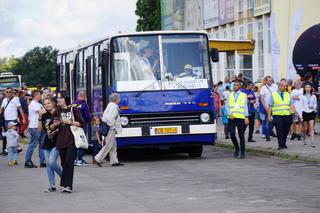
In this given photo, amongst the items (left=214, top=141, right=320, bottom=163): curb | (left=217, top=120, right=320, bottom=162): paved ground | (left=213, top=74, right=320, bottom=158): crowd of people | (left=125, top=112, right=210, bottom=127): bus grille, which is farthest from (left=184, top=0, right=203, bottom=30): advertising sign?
(left=125, top=112, right=210, bottom=127): bus grille

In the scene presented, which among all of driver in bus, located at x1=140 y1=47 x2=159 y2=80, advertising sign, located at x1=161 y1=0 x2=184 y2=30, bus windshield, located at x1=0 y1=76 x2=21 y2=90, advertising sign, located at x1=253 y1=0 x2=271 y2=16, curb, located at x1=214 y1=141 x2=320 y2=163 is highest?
advertising sign, located at x1=161 y1=0 x2=184 y2=30

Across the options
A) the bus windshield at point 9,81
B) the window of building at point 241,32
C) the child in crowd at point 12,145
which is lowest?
the child in crowd at point 12,145

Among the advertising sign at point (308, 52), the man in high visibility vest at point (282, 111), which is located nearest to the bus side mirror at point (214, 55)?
the man in high visibility vest at point (282, 111)

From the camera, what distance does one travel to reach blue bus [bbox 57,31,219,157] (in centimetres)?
2200

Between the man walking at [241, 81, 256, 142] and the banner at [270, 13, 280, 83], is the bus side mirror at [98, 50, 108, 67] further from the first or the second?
the banner at [270, 13, 280, 83]

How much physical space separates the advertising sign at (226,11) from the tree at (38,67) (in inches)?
3404

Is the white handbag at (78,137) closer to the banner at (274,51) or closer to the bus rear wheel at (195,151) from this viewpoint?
the bus rear wheel at (195,151)

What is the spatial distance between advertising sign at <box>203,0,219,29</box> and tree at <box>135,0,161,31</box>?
23508mm

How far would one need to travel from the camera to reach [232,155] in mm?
24047

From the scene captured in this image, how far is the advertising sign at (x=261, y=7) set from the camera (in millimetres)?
53469

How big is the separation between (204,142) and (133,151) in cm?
509

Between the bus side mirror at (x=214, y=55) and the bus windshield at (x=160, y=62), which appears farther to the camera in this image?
the bus side mirror at (x=214, y=55)

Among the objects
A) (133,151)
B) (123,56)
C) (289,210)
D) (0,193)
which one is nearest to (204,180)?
(0,193)

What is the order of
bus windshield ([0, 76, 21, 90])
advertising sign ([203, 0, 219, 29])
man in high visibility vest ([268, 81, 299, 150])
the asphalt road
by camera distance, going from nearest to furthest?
the asphalt road
man in high visibility vest ([268, 81, 299, 150])
advertising sign ([203, 0, 219, 29])
bus windshield ([0, 76, 21, 90])
